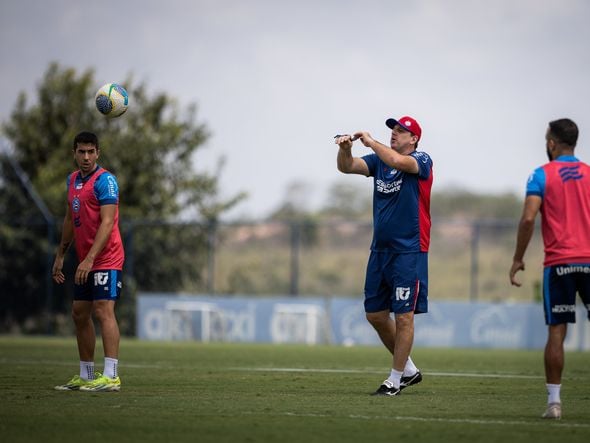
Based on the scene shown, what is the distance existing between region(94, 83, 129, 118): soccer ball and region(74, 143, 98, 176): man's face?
1218 mm

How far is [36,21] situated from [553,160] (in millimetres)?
38150

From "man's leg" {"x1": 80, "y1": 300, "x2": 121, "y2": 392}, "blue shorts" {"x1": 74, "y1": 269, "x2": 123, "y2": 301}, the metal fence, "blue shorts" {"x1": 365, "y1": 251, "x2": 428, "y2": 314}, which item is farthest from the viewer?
the metal fence

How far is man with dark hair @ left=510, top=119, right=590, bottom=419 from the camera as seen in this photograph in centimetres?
817

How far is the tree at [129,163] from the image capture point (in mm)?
31656

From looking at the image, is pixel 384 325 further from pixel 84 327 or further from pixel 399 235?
pixel 84 327

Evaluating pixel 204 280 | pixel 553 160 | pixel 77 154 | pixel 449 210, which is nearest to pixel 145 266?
pixel 204 280

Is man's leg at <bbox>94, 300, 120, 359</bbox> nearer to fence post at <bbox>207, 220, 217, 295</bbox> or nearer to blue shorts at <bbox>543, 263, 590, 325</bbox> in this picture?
blue shorts at <bbox>543, 263, 590, 325</bbox>

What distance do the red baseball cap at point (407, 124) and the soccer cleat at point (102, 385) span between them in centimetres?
346

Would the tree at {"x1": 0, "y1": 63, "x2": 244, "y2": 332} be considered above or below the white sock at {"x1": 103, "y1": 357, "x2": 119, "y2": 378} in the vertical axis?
above

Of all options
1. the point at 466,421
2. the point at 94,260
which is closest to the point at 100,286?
the point at 94,260

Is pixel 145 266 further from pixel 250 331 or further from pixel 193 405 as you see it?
pixel 193 405

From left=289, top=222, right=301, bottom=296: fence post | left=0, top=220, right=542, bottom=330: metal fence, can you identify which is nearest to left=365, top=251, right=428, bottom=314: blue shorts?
left=0, top=220, right=542, bottom=330: metal fence

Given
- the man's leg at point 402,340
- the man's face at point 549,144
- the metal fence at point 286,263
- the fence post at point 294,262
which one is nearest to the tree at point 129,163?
the metal fence at point 286,263

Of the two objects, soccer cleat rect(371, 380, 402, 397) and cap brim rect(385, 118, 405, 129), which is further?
cap brim rect(385, 118, 405, 129)
